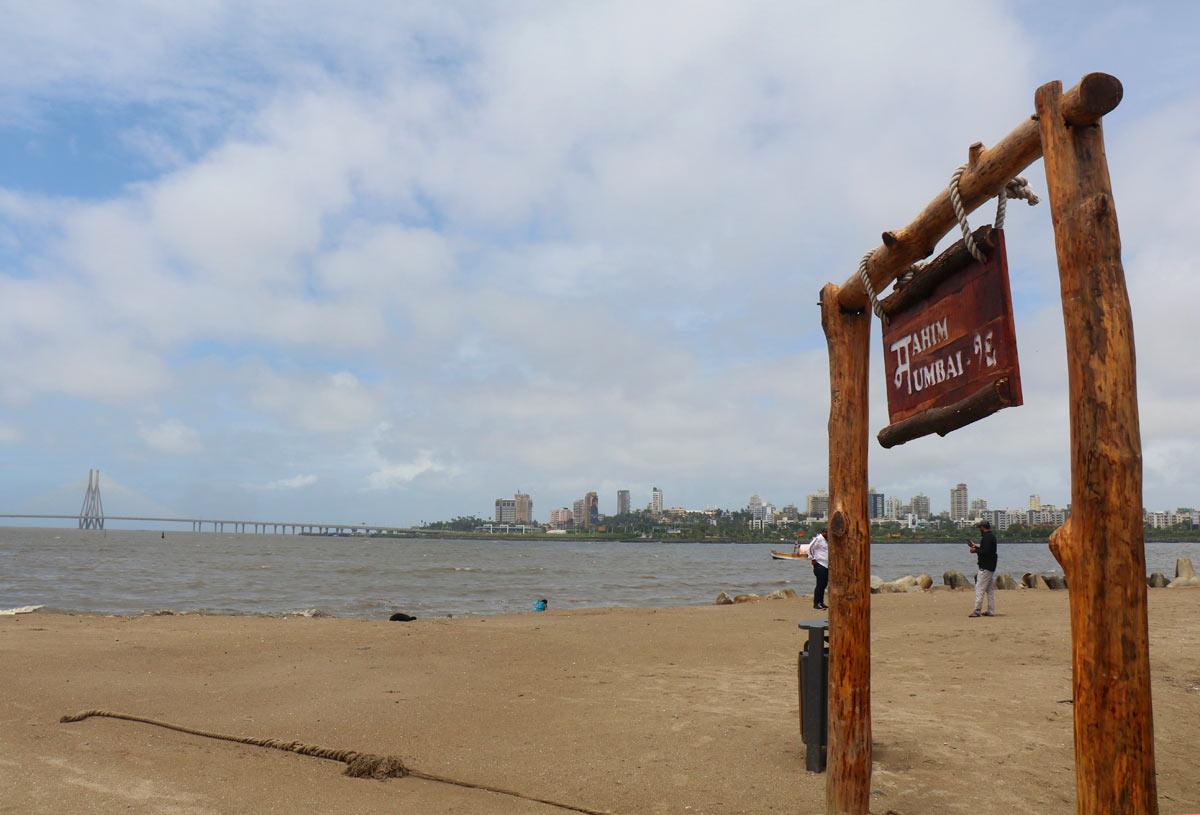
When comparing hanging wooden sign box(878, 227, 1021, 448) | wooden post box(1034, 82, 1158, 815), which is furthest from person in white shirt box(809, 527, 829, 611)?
wooden post box(1034, 82, 1158, 815)

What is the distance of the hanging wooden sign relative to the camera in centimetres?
330

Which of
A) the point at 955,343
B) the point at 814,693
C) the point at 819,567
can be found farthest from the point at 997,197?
the point at 819,567

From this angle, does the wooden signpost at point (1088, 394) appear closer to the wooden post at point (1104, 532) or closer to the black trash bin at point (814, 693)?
the wooden post at point (1104, 532)

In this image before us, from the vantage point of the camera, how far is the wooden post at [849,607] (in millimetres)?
4559

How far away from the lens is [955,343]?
142 inches

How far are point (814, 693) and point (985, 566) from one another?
967cm

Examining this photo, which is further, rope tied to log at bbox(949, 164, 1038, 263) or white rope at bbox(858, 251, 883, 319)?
white rope at bbox(858, 251, 883, 319)

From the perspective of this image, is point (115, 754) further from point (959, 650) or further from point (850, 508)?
point (959, 650)

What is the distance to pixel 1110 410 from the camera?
2676 millimetres

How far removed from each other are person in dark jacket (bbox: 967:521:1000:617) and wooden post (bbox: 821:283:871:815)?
9.92 meters

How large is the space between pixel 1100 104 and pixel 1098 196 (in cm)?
31

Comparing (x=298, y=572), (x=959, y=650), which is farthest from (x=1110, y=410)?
(x=298, y=572)

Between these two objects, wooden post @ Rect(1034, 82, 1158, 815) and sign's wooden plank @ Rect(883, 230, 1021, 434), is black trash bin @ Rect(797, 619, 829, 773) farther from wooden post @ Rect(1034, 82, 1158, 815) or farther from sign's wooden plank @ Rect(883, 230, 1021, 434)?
wooden post @ Rect(1034, 82, 1158, 815)

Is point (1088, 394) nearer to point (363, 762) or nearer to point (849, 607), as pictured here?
point (849, 607)
